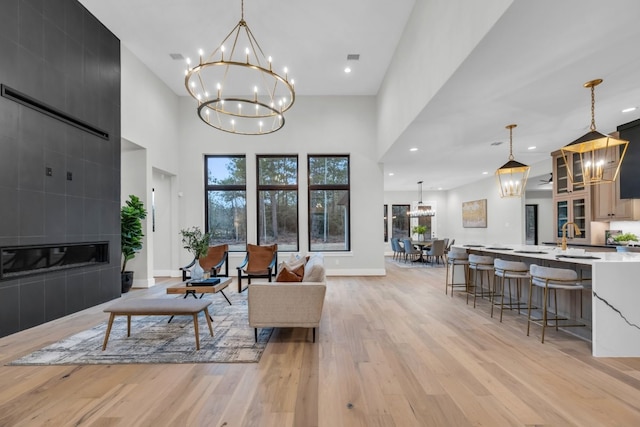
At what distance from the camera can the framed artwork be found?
1040 cm

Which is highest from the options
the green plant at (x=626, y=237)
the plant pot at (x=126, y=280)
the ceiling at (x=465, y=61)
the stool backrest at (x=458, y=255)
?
the ceiling at (x=465, y=61)

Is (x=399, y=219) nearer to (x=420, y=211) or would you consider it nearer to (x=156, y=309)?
(x=420, y=211)

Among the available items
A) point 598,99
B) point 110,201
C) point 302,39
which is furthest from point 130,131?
point 598,99

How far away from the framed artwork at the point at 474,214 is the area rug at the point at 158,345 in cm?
938

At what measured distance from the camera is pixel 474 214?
11.0 metres

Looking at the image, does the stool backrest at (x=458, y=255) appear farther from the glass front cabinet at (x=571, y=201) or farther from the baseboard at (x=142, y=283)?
the baseboard at (x=142, y=283)

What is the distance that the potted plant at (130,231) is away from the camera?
5590 mm

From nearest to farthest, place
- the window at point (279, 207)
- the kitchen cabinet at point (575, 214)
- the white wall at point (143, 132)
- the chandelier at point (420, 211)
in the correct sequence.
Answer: the white wall at point (143, 132) < the kitchen cabinet at point (575, 214) < the window at point (279, 207) < the chandelier at point (420, 211)

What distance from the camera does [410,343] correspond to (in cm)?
319

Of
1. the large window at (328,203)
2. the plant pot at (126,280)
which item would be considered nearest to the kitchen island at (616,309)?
the large window at (328,203)

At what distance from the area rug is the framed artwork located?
30.8 ft

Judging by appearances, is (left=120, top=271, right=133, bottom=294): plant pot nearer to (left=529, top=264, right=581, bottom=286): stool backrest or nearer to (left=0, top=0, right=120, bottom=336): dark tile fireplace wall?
(left=0, top=0, right=120, bottom=336): dark tile fireplace wall

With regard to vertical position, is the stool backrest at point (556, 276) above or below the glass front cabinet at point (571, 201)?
below

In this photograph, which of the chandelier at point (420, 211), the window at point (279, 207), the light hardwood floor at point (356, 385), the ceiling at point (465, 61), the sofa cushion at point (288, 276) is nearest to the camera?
the light hardwood floor at point (356, 385)
